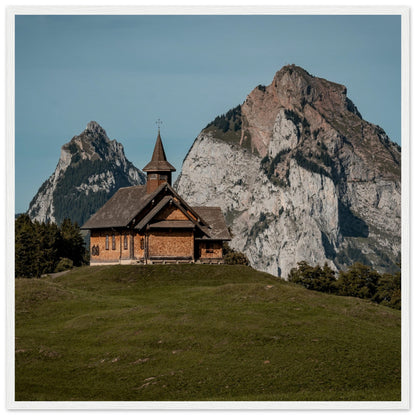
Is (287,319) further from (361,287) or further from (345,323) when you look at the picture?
(361,287)

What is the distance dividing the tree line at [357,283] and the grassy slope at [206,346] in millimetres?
A: 27186

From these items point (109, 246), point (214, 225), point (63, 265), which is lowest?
point (63, 265)

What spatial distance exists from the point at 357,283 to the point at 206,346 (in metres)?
43.7

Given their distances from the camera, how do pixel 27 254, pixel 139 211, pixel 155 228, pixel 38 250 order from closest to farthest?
pixel 155 228
pixel 139 211
pixel 27 254
pixel 38 250

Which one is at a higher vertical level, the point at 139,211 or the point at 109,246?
the point at 139,211

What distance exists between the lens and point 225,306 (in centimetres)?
4881

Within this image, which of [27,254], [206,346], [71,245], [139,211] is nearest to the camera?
[206,346]

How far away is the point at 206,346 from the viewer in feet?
133

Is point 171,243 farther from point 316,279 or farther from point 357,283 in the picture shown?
point 357,283

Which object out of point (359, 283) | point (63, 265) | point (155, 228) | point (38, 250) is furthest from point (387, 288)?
point (38, 250)

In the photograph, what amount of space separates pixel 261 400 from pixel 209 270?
37999 millimetres

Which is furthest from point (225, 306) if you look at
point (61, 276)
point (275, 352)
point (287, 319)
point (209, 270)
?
point (61, 276)

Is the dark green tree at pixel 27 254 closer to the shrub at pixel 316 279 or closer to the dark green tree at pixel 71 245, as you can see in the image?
the dark green tree at pixel 71 245

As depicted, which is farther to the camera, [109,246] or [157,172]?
[157,172]
